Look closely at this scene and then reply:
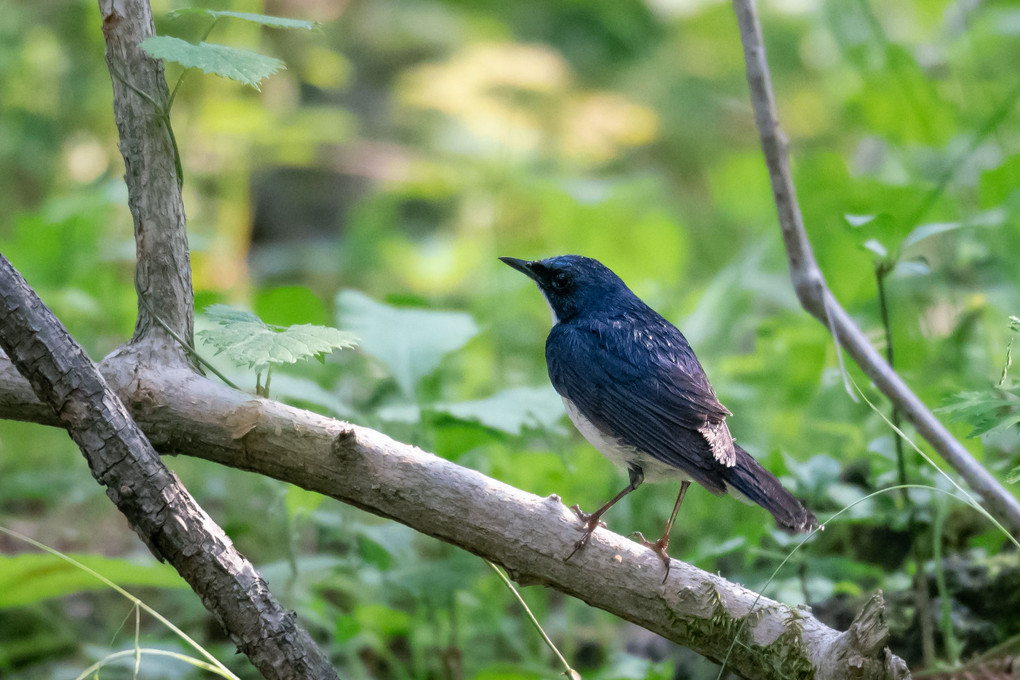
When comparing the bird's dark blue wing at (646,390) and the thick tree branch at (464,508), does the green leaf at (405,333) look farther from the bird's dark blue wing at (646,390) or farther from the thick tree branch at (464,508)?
the thick tree branch at (464,508)

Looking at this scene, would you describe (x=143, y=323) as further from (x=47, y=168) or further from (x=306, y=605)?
(x=47, y=168)

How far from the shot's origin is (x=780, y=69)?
8.59 m

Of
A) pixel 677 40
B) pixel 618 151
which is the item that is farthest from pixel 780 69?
pixel 618 151

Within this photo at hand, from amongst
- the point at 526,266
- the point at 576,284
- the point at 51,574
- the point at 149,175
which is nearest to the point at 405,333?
the point at 526,266

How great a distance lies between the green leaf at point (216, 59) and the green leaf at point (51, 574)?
1226mm

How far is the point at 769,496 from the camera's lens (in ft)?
6.88

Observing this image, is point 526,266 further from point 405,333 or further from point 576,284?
point 405,333

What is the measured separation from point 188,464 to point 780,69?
6.93 meters

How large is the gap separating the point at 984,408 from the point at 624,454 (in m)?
0.85

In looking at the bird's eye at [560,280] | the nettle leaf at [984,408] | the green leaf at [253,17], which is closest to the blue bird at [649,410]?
the bird's eye at [560,280]

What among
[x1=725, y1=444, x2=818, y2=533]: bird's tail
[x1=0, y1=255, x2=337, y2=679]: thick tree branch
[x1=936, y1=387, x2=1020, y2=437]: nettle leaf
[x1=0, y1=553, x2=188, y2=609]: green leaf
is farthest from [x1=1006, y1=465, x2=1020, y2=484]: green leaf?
[x1=0, y1=553, x2=188, y2=609]: green leaf

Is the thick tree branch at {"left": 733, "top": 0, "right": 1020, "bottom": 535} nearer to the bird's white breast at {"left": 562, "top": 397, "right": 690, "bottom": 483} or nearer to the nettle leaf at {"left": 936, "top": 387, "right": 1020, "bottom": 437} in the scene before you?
the nettle leaf at {"left": 936, "top": 387, "right": 1020, "bottom": 437}

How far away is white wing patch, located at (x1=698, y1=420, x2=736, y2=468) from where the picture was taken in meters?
2.06

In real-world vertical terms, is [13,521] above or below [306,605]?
below
